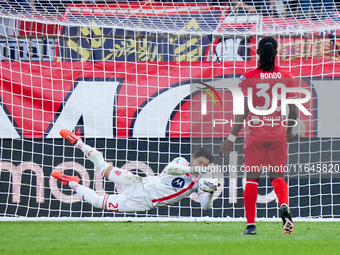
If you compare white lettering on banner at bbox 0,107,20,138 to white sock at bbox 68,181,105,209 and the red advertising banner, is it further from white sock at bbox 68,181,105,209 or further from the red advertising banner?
white sock at bbox 68,181,105,209

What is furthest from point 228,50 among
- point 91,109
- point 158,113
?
point 91,109

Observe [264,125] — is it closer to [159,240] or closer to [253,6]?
[159,240]

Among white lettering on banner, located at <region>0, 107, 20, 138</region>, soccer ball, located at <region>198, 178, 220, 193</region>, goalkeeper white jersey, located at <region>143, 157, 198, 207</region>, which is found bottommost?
goalkeeper white jersey, located at <region>143, 157, 198, 207</region>

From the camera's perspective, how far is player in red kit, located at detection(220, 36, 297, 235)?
705 cm

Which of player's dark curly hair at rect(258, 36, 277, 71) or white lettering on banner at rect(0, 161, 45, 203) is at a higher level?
player's dark curly hair at rect(258, 36, 277, 71)

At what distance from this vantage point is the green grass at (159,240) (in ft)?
18.3

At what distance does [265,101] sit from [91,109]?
3.67 metres

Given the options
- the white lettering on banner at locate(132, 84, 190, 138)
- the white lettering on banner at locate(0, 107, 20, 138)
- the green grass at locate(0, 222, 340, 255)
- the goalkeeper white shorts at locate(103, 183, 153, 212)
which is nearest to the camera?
the green grass at locate(0, 222, 340, 255)

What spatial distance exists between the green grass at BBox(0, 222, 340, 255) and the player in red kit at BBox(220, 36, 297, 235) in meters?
0.54

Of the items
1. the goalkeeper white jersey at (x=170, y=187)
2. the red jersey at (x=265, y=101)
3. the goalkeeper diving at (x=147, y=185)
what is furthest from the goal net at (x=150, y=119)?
the red jersey at (x=265, y=101)

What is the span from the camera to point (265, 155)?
23.3ft

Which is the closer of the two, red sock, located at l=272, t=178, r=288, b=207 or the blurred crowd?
red sock, located at l=272, t=178, r=288, b=207

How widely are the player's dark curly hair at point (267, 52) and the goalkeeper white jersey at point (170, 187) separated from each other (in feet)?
5.14

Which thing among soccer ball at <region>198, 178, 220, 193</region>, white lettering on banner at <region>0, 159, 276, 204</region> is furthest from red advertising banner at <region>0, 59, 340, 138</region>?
soccer ball at <region>198, 178, 220, 193</region>
